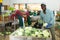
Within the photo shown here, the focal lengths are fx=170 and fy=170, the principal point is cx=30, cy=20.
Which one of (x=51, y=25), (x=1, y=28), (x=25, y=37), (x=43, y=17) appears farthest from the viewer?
(x=1, y=28)

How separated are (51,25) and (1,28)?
2.95m

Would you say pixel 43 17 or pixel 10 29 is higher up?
pixel 43 17

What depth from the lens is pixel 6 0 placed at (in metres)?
11.8

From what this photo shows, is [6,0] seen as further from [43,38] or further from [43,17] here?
[43,38]

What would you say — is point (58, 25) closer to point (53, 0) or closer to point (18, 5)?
point (53, 0)

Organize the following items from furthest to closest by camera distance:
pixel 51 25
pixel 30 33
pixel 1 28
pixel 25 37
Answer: pixel 1 28 → pixel 51 25 → pixel 30 33 → pixel 25 37

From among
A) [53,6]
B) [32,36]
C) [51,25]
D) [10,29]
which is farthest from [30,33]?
[53,6]

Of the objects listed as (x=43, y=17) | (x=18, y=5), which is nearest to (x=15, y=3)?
(x=18, y=5)

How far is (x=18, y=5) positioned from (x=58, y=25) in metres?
5.92

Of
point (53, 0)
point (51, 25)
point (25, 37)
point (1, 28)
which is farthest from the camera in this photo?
point (53, 0)

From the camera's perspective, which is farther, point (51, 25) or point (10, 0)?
point (10, 0)

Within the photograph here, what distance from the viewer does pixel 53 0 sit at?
1123 centimetres

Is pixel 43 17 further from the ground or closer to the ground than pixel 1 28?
further from the ground

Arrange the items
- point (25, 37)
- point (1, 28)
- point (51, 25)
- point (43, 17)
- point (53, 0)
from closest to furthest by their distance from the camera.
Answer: point (25, 37)
point (51, 25)
point (43, 17)
point (1, 28)
point (53, 0)
